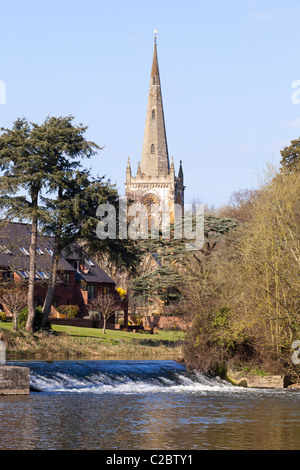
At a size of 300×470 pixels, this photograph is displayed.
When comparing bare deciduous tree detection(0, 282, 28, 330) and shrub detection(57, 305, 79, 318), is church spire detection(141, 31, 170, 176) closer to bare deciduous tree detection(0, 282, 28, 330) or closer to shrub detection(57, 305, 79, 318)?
shrub detection(57, 305, 79, 318)

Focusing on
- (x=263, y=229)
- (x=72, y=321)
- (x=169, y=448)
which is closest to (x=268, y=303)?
(x=263, y=229)

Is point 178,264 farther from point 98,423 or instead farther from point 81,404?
point 98,423

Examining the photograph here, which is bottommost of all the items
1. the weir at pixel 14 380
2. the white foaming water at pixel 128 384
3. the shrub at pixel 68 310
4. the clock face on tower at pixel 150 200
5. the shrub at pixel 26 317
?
the white foaming water at pixel 128 384

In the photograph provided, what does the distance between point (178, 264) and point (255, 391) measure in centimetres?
3236

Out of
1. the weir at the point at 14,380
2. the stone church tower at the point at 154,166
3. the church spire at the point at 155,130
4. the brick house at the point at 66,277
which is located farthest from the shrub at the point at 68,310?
the church spire at the point at 155,130

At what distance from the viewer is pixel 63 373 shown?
3147 centimetres

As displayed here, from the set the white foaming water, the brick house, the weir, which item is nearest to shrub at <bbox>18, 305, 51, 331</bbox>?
the brick house

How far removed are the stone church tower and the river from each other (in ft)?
357

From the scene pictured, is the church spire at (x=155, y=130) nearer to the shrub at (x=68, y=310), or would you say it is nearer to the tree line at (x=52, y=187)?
the shrub at (x=68, y=310)

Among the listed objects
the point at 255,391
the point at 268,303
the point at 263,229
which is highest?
the point at 263,229

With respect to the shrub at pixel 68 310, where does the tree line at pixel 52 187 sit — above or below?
above

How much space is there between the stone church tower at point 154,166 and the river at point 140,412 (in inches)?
4286

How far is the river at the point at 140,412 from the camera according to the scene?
17062 mm

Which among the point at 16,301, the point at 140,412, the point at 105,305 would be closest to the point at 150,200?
the point at 105,305
